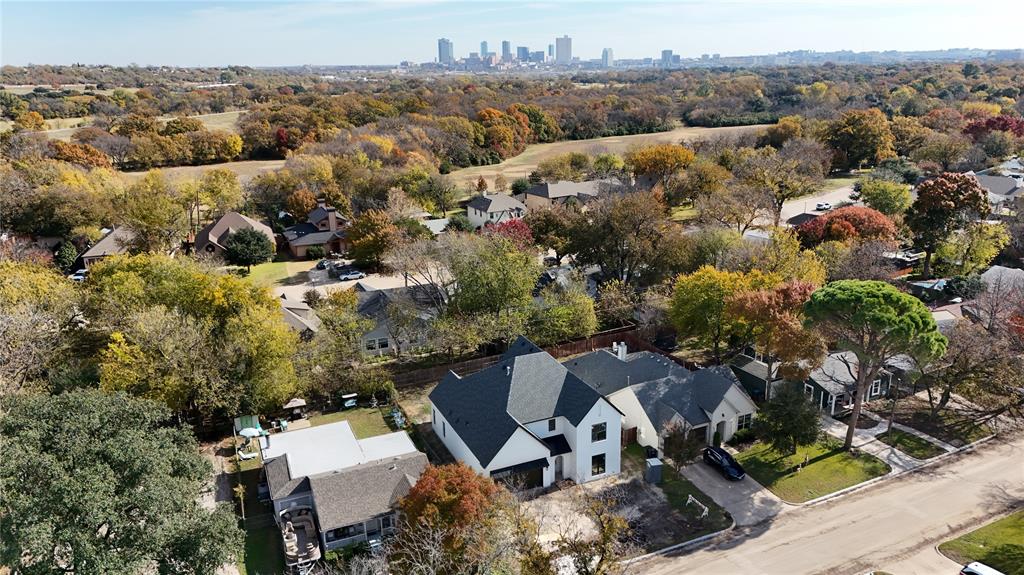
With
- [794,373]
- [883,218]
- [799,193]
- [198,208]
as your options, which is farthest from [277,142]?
[794,373]

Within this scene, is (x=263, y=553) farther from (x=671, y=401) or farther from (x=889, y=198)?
(x=889, y=198)

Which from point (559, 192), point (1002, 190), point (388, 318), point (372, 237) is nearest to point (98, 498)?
point (388, 318)

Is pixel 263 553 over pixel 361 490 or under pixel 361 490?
under

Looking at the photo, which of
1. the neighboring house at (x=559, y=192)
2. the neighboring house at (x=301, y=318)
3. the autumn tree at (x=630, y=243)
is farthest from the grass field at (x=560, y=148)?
the neighboring house at (x=301, y=318)

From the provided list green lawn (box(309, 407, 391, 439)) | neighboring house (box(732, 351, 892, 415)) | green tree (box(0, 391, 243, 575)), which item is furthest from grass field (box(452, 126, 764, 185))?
green tree (box(0, 391, 243, 575))

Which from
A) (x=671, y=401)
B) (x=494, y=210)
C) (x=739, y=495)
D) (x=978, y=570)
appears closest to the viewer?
(x=978, y=570)

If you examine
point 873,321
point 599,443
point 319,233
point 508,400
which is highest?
point 873,321

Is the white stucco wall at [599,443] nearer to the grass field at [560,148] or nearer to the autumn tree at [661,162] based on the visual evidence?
the autumn tree at [661,162]

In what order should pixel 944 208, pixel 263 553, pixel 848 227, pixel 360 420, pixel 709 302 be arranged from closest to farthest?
pixel 263 553, pixel 360 420, pixel 709 302, pixel 944 208, pixel 848 227
